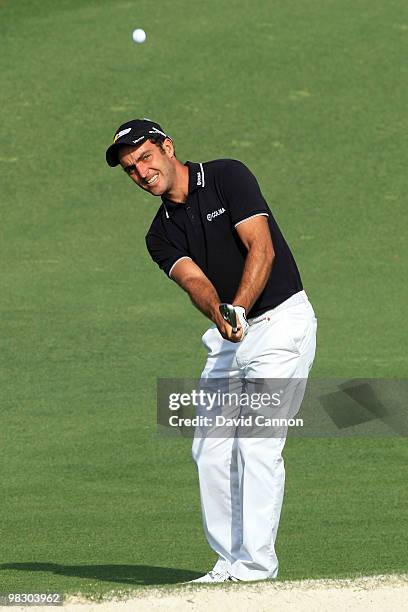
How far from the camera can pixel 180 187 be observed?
675cm

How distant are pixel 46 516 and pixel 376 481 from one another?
2.26 meters

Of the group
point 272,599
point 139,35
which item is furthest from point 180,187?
point 139,35

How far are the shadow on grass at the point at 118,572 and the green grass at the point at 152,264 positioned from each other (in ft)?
0.07

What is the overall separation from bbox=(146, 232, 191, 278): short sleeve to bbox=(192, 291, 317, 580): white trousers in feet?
1.26

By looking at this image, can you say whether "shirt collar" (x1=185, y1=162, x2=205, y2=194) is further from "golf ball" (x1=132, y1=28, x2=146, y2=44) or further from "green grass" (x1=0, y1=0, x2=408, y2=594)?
"golf ball" (x1=132, y1=28, x2=146, y2=44)

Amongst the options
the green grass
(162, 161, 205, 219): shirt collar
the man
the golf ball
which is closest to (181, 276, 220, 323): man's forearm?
the man

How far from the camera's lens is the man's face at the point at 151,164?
664 centimetres

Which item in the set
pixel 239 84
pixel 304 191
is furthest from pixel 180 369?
pixel 239 84

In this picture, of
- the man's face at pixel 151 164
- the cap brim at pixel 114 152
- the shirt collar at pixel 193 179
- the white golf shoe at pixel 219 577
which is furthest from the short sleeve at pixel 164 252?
the white golf shoe at pixel 219 577

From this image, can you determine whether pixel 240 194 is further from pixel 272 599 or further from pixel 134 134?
pixel 272 599

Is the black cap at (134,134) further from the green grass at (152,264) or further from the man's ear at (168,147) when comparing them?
the green grass at (152,264)

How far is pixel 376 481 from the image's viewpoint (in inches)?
375

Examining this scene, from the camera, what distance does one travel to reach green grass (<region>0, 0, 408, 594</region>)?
8500mm

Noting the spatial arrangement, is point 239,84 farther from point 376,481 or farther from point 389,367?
point 376,481
